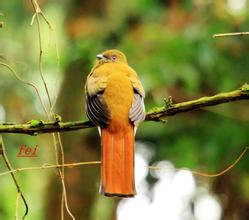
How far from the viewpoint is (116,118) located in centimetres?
440

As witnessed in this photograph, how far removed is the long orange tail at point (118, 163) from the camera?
3.79 m

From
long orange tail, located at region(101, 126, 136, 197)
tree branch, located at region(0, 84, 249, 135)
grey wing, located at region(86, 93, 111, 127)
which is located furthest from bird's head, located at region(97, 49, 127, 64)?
tree branch, located at region(0, 84, 249, 135)

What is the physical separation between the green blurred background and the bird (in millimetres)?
2863

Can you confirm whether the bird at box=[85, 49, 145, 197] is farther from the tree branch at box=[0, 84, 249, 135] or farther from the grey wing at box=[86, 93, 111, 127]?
the tree branch at box=[0, 84, 249, 135]

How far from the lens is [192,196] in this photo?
9.91 m

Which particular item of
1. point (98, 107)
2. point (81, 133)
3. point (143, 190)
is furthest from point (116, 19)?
point (98, 107)

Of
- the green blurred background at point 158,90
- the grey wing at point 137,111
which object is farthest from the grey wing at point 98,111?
the green blurred background at point 158,90

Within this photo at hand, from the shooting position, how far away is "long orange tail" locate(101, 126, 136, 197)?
3.79 metres

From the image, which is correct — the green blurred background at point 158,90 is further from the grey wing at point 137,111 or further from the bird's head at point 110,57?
the grey wing at point 137,111

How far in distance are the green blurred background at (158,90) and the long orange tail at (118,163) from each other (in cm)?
350

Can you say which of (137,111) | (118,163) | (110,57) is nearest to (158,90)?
(110,57)

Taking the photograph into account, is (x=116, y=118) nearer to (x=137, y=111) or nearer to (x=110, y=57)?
(x=137, y=111)

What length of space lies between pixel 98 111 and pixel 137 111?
21 centimetres

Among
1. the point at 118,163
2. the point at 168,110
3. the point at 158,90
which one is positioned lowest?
the point at 118,163
